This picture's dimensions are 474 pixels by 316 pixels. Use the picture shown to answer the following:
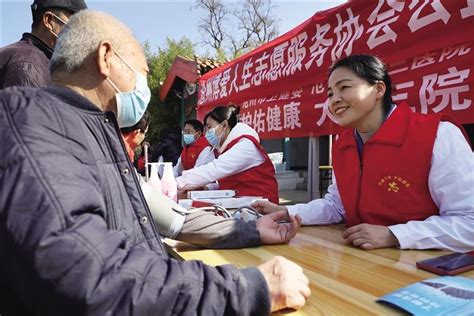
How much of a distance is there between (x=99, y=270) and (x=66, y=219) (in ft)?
0.37

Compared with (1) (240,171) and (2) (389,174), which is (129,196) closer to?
(2) (389,174)

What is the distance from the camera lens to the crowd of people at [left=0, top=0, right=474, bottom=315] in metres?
0.64

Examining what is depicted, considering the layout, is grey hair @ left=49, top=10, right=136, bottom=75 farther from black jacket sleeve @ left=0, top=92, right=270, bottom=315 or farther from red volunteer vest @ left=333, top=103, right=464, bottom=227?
red volunteer vest @ left=333, top=103, right=464, bottom=227

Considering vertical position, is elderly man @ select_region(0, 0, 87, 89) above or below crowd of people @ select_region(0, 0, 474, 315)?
above

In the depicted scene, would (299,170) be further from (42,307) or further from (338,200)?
(42,307)

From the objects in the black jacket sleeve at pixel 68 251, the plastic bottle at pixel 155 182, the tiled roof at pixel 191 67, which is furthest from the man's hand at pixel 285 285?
the tiled roof at pixel 191 67

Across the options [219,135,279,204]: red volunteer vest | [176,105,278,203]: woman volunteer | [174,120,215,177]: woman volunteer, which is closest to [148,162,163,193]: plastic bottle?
[176,105,278,203]: woman volunteer

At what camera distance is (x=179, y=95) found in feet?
35.8

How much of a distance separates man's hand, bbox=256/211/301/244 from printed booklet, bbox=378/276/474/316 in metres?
0.59

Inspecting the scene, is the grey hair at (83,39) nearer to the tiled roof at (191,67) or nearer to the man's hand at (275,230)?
the man's hand at (275,230)

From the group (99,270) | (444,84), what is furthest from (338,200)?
(99,270)

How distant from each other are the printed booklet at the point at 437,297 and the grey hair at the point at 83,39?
105cm

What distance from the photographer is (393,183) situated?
164 centimetres

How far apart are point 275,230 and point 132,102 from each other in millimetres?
784
